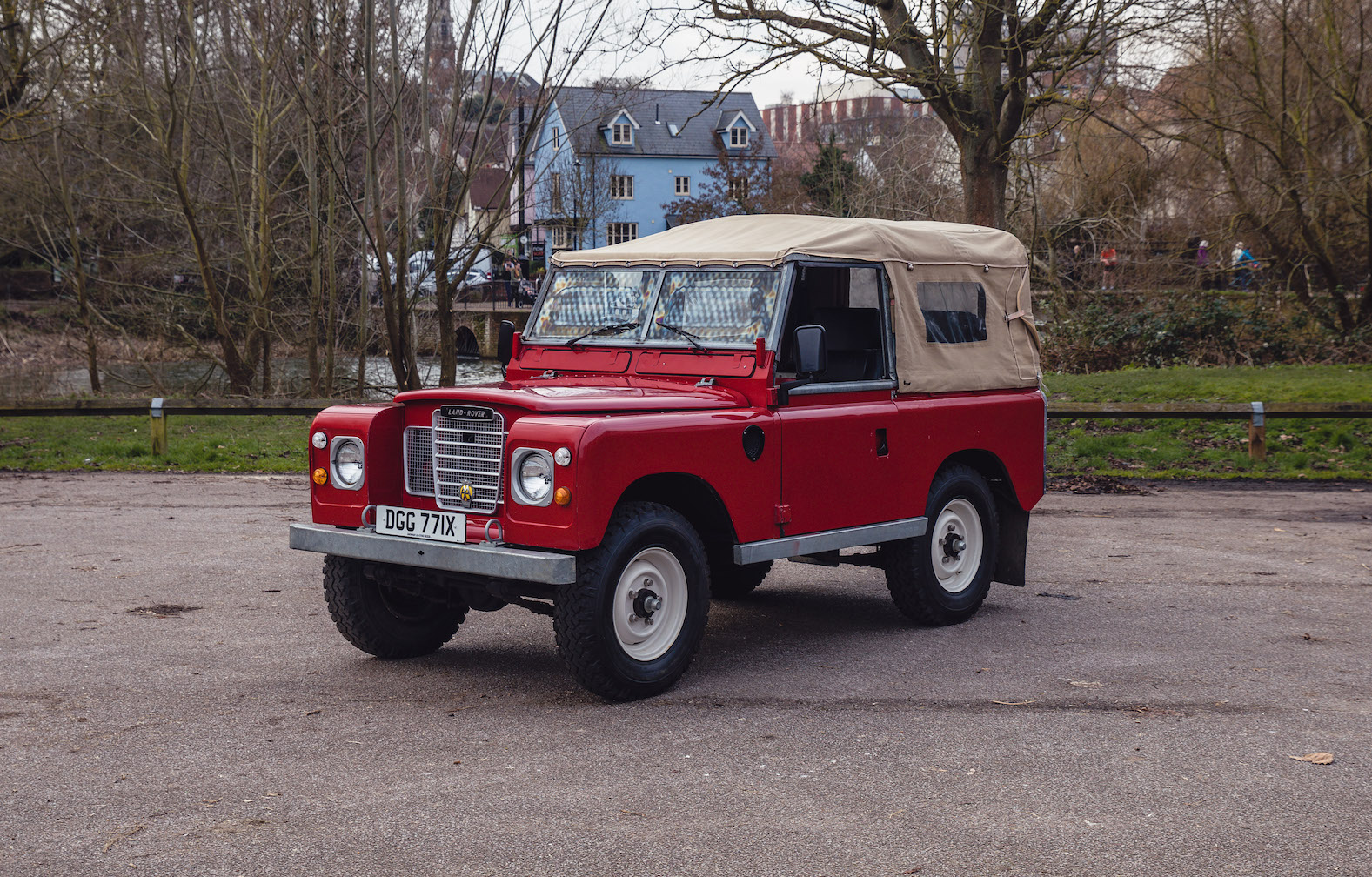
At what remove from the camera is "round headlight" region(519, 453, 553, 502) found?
5.53m

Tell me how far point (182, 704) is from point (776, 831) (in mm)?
2897

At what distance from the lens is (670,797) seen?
4.60 m

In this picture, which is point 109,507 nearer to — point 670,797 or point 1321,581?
point 670,797

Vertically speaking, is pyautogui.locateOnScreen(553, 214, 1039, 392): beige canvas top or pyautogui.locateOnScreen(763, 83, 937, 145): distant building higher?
pyautogui.locateOnScreen(763, 83, 937, 145): distant building

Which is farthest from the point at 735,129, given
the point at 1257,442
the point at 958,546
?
the point at 958,546

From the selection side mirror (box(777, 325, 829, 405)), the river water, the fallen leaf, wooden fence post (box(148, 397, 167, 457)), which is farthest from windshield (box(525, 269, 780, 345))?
the river water

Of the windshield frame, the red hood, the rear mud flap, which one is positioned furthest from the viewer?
the rear mud flap

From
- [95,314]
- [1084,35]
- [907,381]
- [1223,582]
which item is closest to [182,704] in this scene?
[907,381]

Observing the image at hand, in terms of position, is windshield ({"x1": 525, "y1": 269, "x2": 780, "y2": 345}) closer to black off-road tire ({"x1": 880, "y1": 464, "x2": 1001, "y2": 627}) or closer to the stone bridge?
black off-road tire ({"x1": 880, "y1": 464, "x2": 1001, "y2": 627})

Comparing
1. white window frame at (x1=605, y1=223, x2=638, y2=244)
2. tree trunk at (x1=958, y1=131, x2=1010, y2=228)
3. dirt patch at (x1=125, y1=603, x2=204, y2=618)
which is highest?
white window frame at (x1=605, y1=223, x2=638, y2=244)

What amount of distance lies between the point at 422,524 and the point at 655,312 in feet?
6.21

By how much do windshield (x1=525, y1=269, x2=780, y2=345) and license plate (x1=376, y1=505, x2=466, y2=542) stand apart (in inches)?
66.9

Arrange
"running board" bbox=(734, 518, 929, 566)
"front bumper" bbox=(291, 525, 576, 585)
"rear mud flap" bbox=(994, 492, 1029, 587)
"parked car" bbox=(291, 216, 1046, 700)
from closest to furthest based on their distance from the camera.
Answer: "front bumper" bbox=(291, 525, 576, 585), "parked car" bbox=(291, 216, 1046, 700), "running board" bbox=(734, 518, 929, 566), "rear mud flap" bbox=(994, 492, 1029, 587)

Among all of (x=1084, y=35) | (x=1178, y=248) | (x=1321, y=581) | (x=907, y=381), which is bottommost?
(x=1321, y=581)
